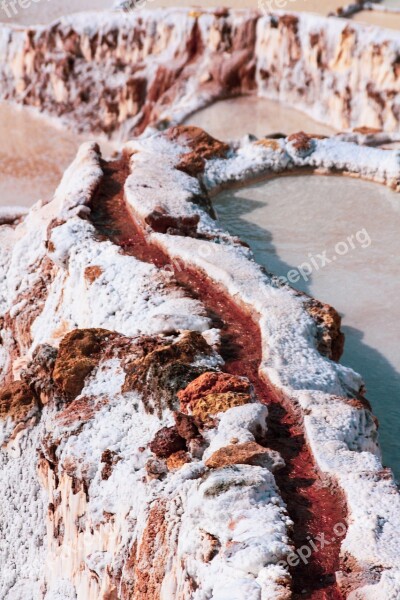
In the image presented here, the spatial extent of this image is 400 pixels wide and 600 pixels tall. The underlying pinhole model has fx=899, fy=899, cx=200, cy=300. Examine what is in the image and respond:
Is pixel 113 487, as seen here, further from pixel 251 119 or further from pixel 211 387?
pixel 251 119

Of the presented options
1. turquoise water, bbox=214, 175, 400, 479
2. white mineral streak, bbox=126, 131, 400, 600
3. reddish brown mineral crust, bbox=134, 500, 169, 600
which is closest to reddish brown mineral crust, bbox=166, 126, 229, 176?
white mineral streak, bbox=126, 131, 400, 600

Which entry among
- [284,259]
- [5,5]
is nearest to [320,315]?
[284,259]

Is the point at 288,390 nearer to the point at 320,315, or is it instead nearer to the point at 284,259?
the point at 320,315

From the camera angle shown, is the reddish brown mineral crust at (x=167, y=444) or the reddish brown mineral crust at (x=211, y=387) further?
the reddish brown mineral crust at (x=211, y=387)

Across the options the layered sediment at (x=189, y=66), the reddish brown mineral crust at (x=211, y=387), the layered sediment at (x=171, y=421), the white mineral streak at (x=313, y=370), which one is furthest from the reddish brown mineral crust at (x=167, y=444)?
the layered sediment at (x=189, y=66)

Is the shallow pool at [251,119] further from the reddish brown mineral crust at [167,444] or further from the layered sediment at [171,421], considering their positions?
the reddish brown mineral crust at [167,444]

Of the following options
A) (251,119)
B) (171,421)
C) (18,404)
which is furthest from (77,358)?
(251,119)
